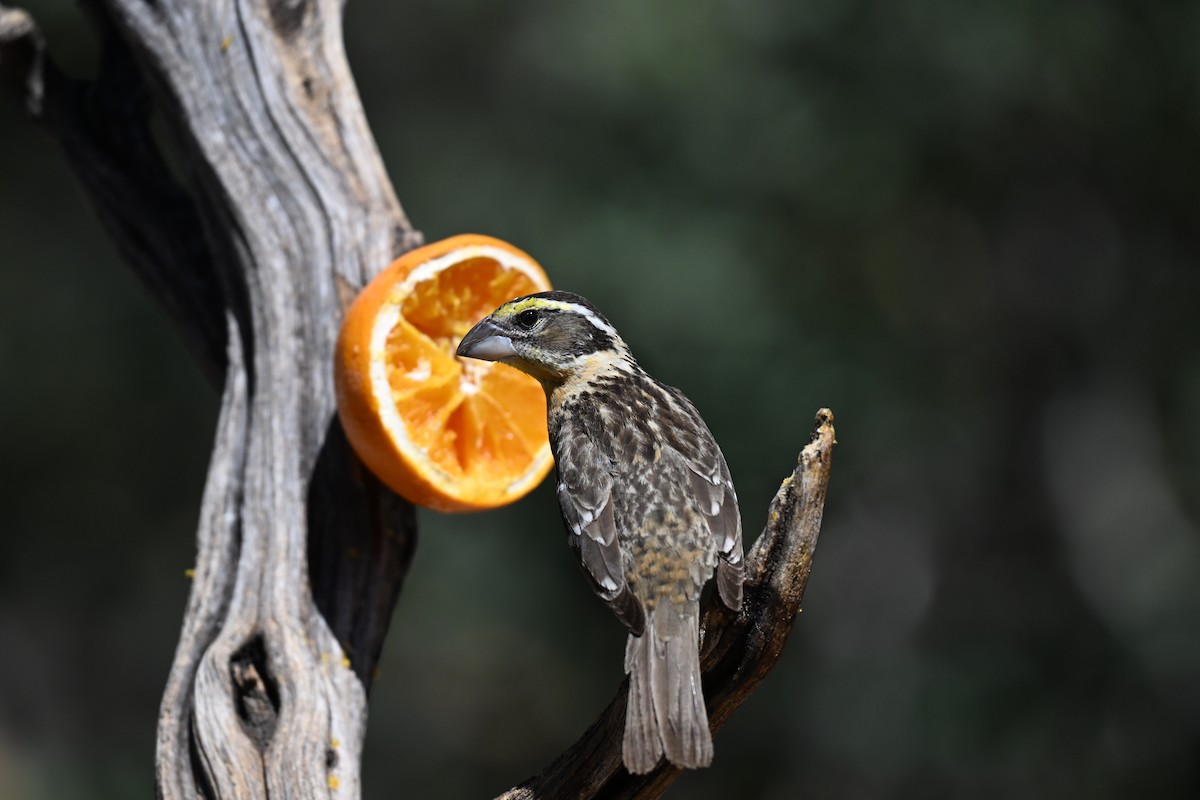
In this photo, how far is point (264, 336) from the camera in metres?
4.79

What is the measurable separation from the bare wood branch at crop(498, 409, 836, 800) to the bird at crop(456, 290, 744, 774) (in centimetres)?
7

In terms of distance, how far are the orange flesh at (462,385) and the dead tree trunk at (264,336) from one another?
35cm

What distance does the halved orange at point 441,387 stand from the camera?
4359 millimetres

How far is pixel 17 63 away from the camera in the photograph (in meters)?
5.53

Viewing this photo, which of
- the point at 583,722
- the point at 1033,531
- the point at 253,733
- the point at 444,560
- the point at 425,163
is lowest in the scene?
the point at 583,722

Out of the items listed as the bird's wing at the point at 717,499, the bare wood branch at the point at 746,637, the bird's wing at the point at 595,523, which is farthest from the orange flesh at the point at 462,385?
the bare wood branch at the point at 746,637

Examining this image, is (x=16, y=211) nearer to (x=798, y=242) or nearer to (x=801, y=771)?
(x=798, y=242)

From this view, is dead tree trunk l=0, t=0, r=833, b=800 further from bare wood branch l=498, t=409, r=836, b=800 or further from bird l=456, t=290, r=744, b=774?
bird l=456, t=290, r=744, b=774

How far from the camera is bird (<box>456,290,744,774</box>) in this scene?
329cm

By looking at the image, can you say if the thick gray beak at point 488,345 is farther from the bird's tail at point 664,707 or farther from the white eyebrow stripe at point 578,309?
the bird's tail at point 664,707

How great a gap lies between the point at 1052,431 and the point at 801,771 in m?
3.97

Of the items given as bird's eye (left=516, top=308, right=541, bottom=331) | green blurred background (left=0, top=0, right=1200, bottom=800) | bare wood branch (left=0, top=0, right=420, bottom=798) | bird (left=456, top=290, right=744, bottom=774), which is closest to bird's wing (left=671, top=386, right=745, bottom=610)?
bird (left=456, top=290, right=744, bottom=774)

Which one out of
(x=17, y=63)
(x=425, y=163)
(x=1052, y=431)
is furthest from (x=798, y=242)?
(x=17, y=63)

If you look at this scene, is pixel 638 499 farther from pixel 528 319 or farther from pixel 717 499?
pixel 528 319
